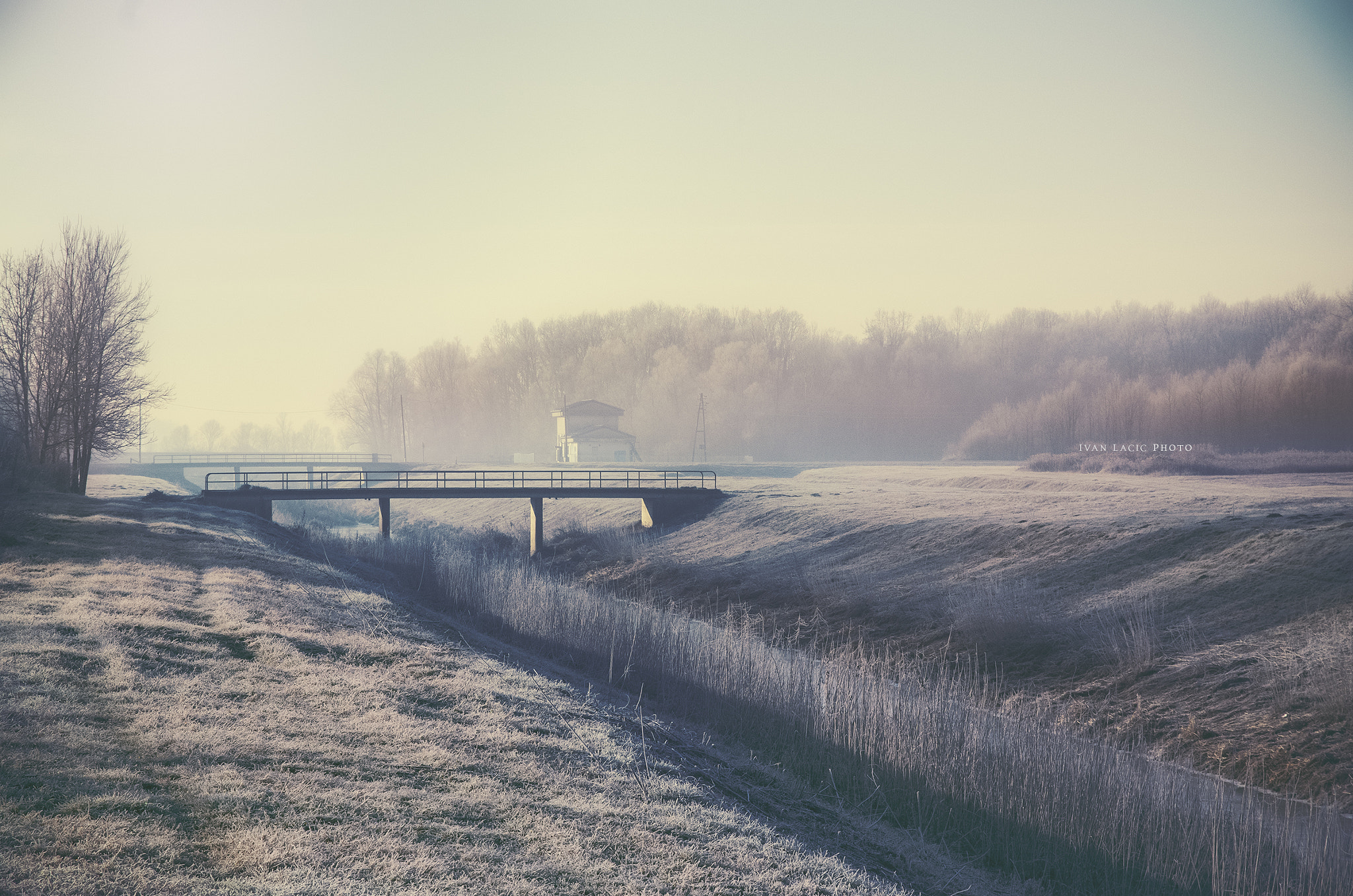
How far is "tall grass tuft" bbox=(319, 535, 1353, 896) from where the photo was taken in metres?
12.8

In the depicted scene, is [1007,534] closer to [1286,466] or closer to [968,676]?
[968,676]

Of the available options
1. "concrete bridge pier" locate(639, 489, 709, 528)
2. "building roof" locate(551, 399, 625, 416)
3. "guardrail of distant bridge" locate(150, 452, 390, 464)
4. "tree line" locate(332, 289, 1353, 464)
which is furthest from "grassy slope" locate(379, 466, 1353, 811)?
"guardrail of distant bridge" locate(150, 452, 390, 464)

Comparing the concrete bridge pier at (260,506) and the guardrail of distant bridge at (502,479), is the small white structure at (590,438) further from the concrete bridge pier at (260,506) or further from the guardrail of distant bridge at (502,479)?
the concrete bridge pier at (260,506)

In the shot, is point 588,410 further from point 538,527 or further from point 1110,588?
point 1110,588

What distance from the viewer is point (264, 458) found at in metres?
139

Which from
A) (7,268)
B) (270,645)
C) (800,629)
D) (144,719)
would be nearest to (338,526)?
(7,268)

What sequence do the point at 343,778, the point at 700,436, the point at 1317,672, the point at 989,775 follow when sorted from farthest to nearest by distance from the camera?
the point at 700,436
the point at 1317,672
the point at 989,775
the point at 343,778

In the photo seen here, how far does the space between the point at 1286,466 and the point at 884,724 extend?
2025 inches

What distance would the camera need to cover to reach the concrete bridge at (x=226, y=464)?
101 meters

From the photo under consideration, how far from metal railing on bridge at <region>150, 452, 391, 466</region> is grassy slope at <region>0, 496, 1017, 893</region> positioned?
109m

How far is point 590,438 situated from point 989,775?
100391mm

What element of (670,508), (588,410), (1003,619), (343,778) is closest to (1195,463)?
(670,508)

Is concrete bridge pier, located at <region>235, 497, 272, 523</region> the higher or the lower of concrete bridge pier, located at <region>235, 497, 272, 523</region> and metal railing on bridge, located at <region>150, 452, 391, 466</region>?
the lower

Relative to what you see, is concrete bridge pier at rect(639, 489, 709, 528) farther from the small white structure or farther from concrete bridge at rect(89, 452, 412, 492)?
the small white structure
